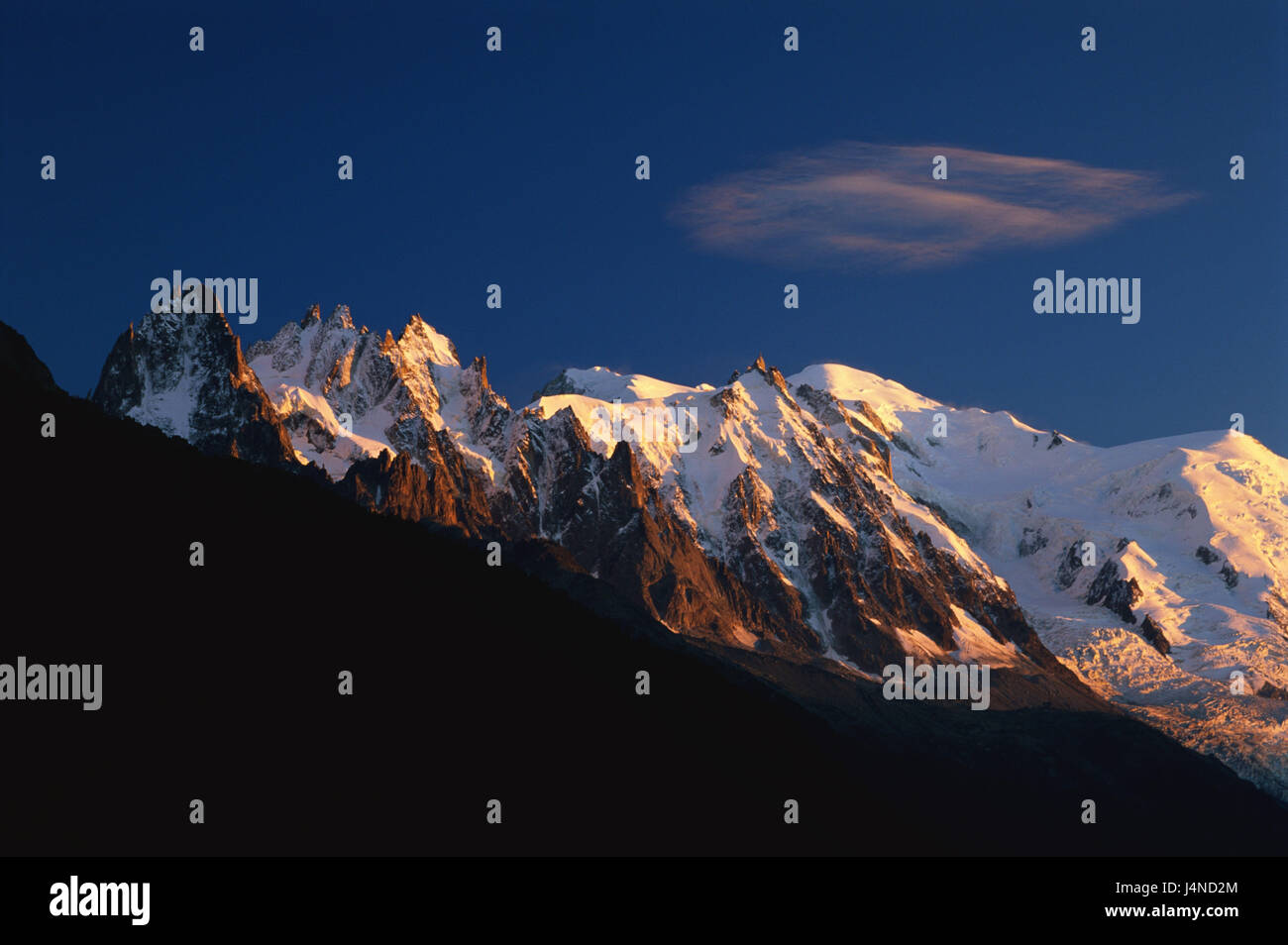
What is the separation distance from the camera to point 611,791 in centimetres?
17312

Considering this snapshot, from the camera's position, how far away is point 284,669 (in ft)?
510

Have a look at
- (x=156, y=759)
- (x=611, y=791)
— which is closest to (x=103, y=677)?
(x=156, y=759)

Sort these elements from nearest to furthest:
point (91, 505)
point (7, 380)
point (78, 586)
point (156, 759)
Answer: point (156, 759), point (78, 586), point (91, 505), point (7, 380)
